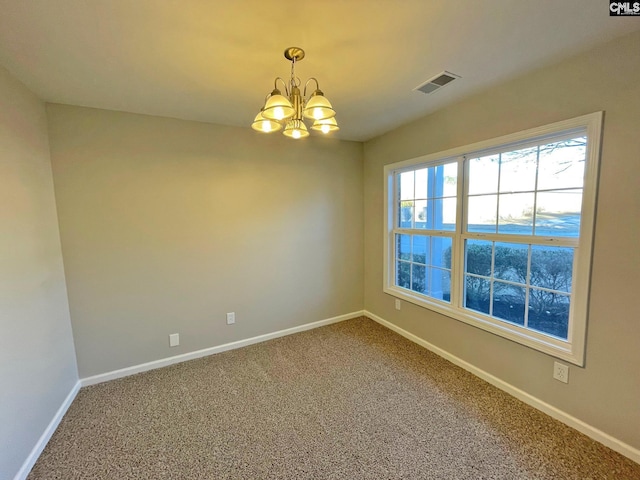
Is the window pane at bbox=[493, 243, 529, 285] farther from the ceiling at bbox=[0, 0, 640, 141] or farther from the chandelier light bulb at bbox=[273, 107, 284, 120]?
the chandelier light bulb at bbox=[273, 107, 284, 120]

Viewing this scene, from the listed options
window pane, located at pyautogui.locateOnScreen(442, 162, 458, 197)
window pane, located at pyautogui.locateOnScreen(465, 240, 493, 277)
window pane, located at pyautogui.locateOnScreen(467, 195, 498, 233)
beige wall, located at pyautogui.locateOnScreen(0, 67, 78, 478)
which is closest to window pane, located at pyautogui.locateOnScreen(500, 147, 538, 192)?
window pane, located at pyautogui.locateOnScreen(467, 195, 498, 233)

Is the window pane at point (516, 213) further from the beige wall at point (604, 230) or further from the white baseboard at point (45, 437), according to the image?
the white baseboard at point (45, 437)

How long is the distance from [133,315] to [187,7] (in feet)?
8.06

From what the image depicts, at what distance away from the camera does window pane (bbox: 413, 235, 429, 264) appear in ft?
9.86

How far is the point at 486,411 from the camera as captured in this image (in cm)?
199

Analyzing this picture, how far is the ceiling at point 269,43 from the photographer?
1276 millimetres

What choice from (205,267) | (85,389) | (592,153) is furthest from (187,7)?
(85,389)

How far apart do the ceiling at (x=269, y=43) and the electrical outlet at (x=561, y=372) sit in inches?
80.1

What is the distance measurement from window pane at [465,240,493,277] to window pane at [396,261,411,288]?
0.78 meters

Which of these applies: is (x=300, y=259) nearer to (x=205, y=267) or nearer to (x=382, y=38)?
(x=205, y=267)

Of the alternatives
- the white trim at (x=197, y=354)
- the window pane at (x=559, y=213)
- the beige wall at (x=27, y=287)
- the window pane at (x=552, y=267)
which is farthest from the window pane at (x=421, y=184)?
the beige wall at (x=27, y=287)

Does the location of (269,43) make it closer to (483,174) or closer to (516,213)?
(483,174)

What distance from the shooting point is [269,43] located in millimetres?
1511

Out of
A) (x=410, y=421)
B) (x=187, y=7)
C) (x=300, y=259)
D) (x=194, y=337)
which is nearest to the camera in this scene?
(x=187, y=7)
